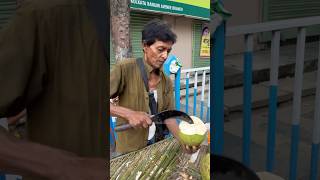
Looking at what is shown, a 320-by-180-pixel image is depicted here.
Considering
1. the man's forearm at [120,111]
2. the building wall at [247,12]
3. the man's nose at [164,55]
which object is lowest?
the man's forearm at [120,111]

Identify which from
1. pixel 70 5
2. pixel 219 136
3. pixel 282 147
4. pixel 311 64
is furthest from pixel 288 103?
pixel 70 5

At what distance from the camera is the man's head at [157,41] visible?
1329 mm

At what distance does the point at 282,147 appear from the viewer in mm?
4312

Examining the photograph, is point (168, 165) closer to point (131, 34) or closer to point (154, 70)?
point (154, 70)

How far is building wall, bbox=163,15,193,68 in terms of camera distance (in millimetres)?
1364

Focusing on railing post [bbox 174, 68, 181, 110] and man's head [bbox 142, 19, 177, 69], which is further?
railing post [bbox 174, 68, 181, 110]

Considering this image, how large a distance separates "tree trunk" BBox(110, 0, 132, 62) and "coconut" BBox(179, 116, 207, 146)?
31cm

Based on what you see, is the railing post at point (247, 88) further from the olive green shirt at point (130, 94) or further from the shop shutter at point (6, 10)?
the shop shutter at point (6, 10)

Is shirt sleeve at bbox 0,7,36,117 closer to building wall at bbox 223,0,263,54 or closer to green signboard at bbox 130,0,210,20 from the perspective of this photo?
green signboard at bbox 130,0,210,20

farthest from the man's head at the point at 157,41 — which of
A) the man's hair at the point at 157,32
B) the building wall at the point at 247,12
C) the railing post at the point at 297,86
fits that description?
the building wall at the point at 247,12

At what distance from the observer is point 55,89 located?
1.31 metres

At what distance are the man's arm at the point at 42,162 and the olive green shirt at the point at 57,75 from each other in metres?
0.03

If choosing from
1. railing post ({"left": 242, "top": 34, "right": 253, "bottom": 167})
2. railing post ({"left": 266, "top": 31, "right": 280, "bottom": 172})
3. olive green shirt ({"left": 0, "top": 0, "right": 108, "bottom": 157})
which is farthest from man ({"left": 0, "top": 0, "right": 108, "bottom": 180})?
railing post ({"left": 266, "top": 31, "right": 280, "bottom": 172})

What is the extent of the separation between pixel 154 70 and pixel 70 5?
30cm
